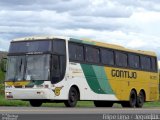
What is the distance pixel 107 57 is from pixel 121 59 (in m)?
1.76

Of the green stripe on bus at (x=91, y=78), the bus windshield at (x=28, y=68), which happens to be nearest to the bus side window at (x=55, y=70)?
the bus windshield at (x=28, y=68)

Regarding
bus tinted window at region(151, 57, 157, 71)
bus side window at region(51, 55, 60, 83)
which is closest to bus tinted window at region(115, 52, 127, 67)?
bus tinted window at region(151, 57, 157, 71)

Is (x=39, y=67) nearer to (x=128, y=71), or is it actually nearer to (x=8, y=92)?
(x=8, y=92)

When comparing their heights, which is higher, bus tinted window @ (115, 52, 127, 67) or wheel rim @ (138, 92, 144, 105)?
bus tinted window @ (115, 52, 127, 67)

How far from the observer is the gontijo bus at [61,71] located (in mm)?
22016

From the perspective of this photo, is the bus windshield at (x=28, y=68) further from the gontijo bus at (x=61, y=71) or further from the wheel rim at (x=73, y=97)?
the wheel rim at (x=73, y=97)

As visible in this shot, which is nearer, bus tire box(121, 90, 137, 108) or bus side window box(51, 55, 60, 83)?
bus side window box(51, 55, 60, 83)

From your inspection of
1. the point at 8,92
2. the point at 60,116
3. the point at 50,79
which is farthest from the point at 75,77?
the point at 60,116

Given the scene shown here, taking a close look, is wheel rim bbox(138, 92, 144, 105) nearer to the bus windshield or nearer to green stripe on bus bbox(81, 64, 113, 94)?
green stripe on bus bbox(81, 64, 113, 94)

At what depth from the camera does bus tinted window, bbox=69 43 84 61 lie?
75.6ft

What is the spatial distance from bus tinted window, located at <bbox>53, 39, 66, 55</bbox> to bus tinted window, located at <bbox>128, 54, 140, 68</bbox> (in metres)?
7.26

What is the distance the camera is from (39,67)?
22.1 metres

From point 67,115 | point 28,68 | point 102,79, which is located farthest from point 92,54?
point 67,115

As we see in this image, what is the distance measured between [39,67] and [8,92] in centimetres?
188
